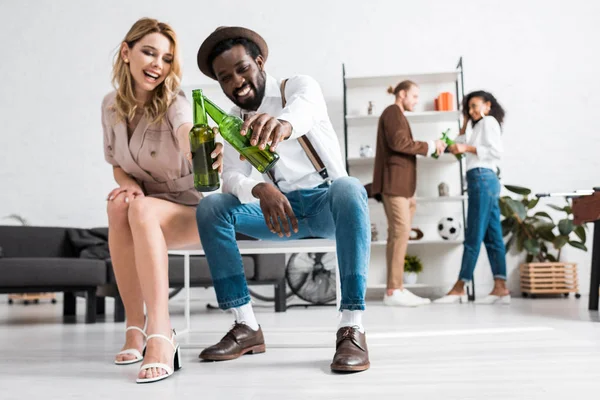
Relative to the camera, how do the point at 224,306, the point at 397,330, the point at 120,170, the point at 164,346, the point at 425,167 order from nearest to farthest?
1. the point at 164,346
2. the point at 224,306
3. the point at 120,170
4. the point at 397,330
5. the point at 425,167

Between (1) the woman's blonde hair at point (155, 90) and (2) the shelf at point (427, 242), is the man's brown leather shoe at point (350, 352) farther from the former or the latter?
(2) the shelf at point (427, 242)

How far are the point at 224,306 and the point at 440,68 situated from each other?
4.05m

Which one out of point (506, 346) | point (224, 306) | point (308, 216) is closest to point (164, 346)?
point (224, 306)

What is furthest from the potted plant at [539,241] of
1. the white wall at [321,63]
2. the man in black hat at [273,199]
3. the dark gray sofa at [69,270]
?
the man in black hat at [273,199]

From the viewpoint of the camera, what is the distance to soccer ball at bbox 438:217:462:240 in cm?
469

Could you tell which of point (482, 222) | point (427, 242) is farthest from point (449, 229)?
point (482, 222)

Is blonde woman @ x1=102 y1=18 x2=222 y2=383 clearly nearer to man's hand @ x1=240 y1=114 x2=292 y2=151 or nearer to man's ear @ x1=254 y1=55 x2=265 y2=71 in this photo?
man's ear @ x1=254 y1=55 x2=265 y2=71

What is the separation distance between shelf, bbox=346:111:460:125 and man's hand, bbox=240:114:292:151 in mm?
3508

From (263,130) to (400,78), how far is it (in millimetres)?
3832

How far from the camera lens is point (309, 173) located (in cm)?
177

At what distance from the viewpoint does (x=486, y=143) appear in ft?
13.5

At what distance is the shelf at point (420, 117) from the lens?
4.75 m

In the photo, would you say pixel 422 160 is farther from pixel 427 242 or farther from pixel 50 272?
pixel 50 272

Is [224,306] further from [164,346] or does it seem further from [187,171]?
[187,171]
